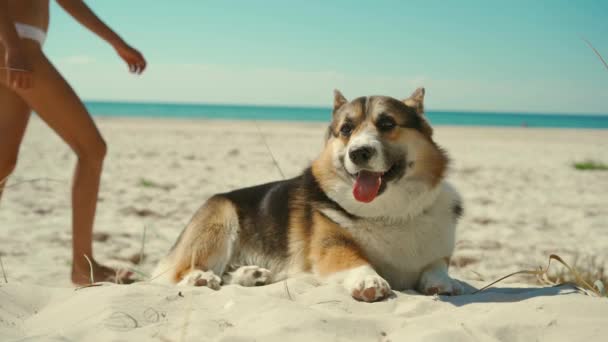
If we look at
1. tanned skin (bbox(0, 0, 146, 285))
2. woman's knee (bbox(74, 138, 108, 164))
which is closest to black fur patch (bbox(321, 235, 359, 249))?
tanned skin (bbox(0, 0, 146, 285))

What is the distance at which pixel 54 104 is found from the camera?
3.27 meters

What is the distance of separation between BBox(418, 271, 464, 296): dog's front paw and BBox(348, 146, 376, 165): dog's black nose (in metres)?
0.76

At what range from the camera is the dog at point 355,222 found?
3033 mm

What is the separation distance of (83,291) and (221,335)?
1.03m

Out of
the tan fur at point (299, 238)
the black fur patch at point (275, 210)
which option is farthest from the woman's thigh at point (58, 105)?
the tan fur at point (299, 238)

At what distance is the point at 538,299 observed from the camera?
250 centimetres

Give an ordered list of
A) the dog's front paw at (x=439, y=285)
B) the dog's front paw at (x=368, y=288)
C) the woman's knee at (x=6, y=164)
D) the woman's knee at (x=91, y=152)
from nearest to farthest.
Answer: the dog's front paw at (x=368, y=288) < the dog's front paw at (x=439, y=285) < the woman's knee at (x=6, y=164) < the woman's knee at (x=91, y=152)

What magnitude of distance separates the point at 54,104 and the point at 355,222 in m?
1.99

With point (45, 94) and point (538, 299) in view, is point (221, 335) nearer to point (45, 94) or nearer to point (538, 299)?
point (538, 299)

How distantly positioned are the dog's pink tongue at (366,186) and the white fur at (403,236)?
0.10 meters

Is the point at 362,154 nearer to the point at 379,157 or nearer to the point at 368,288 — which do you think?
the point at 379,157

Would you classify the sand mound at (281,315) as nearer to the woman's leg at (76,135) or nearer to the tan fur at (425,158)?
the tan fur at (425,158)

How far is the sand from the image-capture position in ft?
6.95

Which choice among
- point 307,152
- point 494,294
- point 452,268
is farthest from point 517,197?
point 307,152
